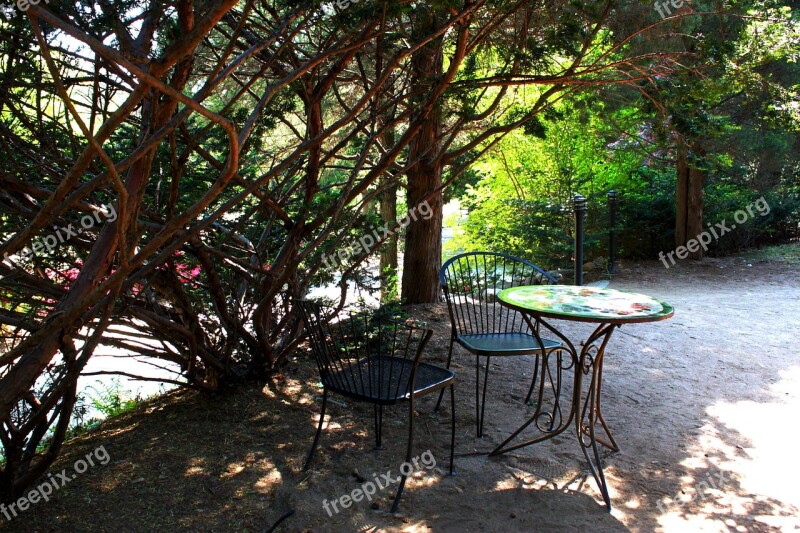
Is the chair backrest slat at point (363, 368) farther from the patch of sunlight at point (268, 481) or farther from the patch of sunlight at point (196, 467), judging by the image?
the patch of sunlight at point (196, 467)

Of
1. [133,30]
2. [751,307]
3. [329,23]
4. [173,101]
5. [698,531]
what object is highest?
[329,23]

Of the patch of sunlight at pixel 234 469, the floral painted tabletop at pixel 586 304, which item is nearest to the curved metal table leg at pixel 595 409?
the floral painted tabletop at pixel 586 304

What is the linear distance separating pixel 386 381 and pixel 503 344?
83 cm

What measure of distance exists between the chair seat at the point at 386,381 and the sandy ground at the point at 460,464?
0.48 metres

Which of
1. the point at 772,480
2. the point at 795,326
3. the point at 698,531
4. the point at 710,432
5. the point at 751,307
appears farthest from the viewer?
the point at 751,307

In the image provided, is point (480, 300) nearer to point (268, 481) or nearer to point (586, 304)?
point (586, 304)

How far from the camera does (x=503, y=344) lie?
3.73 meters

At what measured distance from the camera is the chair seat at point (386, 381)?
10.1 ft

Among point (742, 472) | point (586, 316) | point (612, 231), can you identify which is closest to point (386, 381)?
point (586, 316)

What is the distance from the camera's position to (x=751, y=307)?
25.3 feet

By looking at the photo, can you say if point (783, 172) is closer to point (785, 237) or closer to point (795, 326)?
point (785, 237)

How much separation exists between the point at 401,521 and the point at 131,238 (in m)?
1.78

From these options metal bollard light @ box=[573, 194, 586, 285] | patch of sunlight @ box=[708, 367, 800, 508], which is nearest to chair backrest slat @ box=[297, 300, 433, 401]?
patch of sunlight @ box=[708, 367, 800, 508]

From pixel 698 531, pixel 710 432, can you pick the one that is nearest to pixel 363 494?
pixel 698 531
